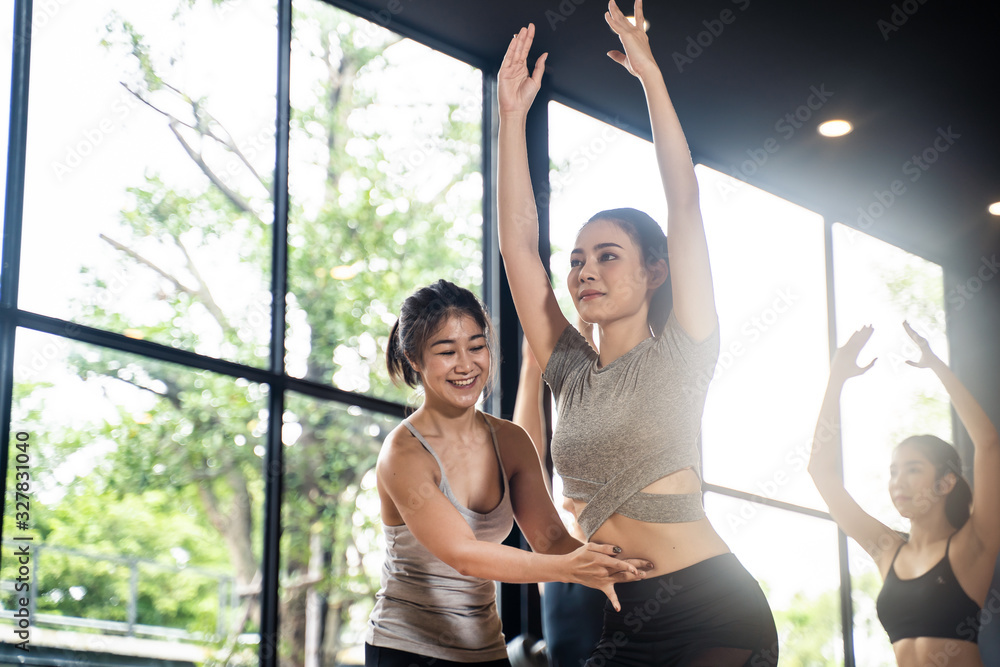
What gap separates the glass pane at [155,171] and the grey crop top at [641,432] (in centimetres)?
131

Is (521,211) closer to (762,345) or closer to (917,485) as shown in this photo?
(917,485)

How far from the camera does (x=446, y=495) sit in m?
1.96

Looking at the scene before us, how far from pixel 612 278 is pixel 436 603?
78cm

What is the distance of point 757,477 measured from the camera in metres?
4.35

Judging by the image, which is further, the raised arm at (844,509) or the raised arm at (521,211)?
the raised arm at (844,509)

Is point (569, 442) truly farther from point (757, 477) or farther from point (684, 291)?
point (757, 477)

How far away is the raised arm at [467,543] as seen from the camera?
1617 millimetres

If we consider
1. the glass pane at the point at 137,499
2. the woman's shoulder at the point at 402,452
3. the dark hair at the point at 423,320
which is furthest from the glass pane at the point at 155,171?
the woman's shoulder at the point at 402,452

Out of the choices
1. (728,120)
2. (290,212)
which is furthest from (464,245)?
(728,120)

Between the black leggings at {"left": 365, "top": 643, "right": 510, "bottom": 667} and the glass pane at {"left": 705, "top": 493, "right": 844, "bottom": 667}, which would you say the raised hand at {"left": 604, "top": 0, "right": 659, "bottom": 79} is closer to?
the black leggings at {"left": 365, "top": 643, "right": 510, "bottom": 667}

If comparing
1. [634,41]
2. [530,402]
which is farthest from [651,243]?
[530,402]

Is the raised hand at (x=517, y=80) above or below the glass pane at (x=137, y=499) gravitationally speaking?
above

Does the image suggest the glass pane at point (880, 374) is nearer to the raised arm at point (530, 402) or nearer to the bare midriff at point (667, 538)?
the raised arm at point (530, 402)

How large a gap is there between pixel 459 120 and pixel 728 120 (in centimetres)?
144
